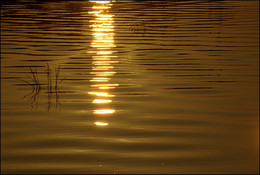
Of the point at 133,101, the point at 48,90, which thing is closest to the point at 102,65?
the point at 48,90

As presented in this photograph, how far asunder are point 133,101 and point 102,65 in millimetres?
3994

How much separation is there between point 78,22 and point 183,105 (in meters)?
14.7

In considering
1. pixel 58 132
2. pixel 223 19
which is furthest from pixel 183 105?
pixel 223 19

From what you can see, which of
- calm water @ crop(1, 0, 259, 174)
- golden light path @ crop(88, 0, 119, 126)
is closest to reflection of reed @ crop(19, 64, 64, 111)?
calm water @ crop(1, 0, 259, 174)

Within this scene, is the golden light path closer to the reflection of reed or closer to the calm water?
the calm water

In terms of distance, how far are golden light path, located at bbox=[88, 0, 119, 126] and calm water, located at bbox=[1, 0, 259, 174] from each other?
0.07 feet

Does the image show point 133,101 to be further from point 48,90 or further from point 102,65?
point 102,65

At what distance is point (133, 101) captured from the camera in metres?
9.77

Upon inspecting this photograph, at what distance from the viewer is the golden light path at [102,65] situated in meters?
9.48

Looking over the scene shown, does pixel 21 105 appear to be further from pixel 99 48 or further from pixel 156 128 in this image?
pixel 99 48

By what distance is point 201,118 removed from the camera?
8.51 m

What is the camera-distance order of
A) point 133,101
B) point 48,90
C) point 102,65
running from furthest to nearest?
1. point 102,65
2. point 48,90
3. point 133,101

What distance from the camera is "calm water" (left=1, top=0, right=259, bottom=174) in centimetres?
662

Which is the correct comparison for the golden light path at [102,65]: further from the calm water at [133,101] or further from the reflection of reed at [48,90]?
the reflection of reed at [48,90]
